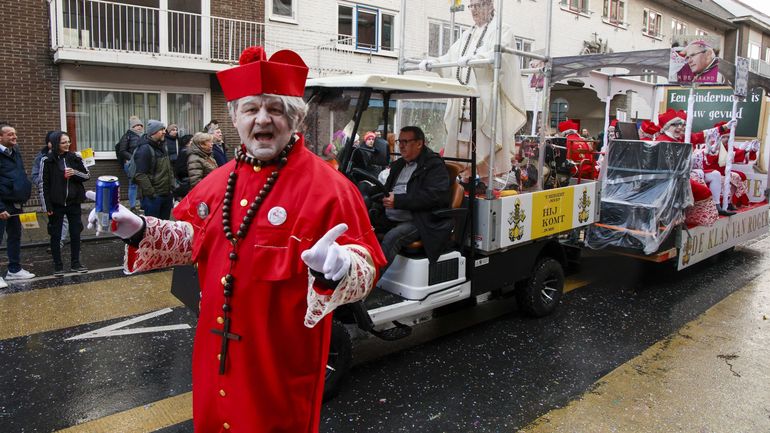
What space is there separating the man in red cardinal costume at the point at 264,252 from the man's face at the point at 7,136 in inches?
217

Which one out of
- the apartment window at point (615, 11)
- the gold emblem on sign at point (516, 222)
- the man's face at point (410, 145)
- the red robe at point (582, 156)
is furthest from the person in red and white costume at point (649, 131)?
the apartment window at point (615, 11)

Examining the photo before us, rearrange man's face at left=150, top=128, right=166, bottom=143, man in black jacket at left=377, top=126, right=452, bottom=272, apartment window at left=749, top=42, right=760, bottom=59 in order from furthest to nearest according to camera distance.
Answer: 1. apartment window at left=749, top=42, right=760, bottom=59
2. man's face at left=150, top=128, right=166, bottom=143
3. man in black jacket at left=377, top=126, right=452, bottom=272

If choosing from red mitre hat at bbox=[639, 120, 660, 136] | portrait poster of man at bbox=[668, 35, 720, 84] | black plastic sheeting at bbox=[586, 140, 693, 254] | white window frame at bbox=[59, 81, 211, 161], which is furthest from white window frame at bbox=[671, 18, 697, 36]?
black plastic sheeting at bbox=[586, 140, 693, 254]

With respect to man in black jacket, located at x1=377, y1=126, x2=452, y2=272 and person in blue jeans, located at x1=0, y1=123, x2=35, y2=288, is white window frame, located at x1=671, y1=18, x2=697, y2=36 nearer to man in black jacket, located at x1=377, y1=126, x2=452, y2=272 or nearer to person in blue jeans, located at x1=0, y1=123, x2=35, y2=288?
man in black jacket, located at x1=377, y1=126, x2=452, y2=272

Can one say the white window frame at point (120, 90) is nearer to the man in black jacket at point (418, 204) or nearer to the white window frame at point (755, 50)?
the man in black jacket at point (418, 204)

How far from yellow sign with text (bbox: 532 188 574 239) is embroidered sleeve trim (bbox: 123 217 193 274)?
3766mm

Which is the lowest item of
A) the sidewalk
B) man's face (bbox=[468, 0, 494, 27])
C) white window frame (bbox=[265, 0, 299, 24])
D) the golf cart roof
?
the sidewalk

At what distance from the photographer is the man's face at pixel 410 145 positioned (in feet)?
15.7

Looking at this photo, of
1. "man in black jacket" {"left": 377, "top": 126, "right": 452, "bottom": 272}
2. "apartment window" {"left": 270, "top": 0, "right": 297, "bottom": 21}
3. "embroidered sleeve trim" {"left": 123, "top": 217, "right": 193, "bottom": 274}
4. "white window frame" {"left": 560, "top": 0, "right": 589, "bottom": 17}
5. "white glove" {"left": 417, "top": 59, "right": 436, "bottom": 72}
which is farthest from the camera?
"white window frame" {"left": 560, "top": 0, "right": 589, "bottom": 17}

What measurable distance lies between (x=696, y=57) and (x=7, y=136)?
7.73 metres

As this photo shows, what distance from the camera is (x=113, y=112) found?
43.8 feet

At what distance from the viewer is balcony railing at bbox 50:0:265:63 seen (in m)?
12.5

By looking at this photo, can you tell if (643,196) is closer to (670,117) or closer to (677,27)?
(670,117)

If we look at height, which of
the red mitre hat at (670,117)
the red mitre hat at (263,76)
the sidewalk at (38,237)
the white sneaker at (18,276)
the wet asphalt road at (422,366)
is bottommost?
the wet asphalt road at (422,366)
